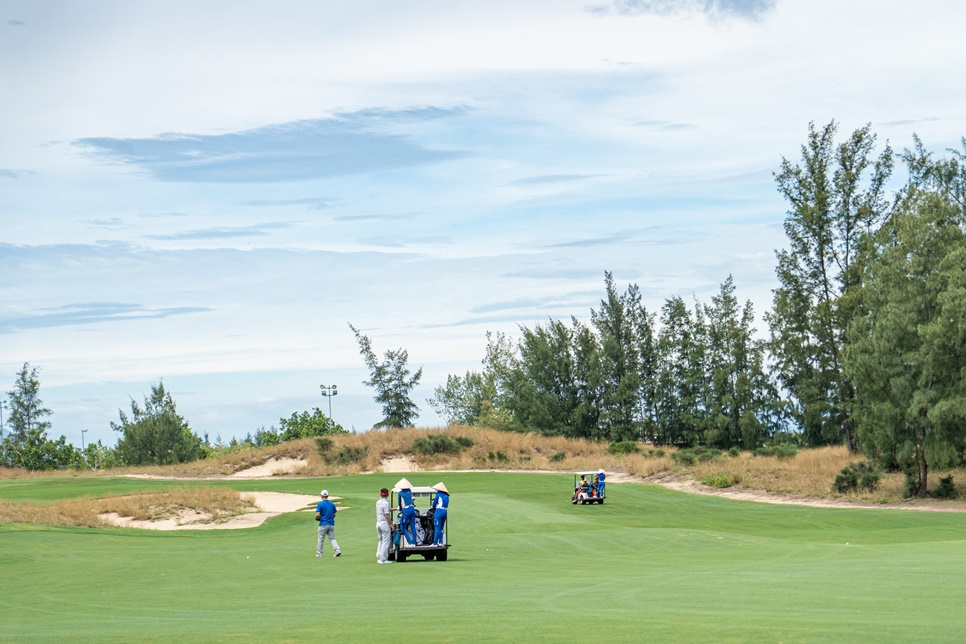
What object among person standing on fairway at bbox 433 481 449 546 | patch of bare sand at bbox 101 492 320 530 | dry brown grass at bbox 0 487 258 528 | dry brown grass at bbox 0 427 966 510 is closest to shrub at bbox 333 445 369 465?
dry brown grass at bbox 0 427 966 510

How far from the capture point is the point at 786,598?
53.0 ft

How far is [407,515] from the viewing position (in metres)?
27.3

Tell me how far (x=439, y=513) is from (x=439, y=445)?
5591 cm

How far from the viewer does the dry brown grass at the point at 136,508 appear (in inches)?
1626

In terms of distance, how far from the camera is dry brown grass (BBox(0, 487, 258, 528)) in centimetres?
4131

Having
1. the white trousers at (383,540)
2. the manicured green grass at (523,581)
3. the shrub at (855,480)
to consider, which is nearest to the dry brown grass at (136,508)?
the manicured green grass at (523,581)

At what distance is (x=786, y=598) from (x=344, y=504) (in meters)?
36.7

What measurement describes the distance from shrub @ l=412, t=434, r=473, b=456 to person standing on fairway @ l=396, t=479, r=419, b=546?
54.7 meters

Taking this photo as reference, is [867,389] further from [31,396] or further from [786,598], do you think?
[31,396]

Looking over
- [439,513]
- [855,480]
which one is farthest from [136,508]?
[855,480]

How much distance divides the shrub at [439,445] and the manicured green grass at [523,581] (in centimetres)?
3748

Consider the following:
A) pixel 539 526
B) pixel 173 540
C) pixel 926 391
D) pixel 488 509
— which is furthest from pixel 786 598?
pixel 926 391

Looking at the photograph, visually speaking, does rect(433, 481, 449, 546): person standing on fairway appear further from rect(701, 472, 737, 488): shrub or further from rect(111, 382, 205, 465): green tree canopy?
rect(111, 382, 205, 465): green tree canopy

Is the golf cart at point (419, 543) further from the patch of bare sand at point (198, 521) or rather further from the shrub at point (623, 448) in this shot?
the shrub at point (623, 448)
